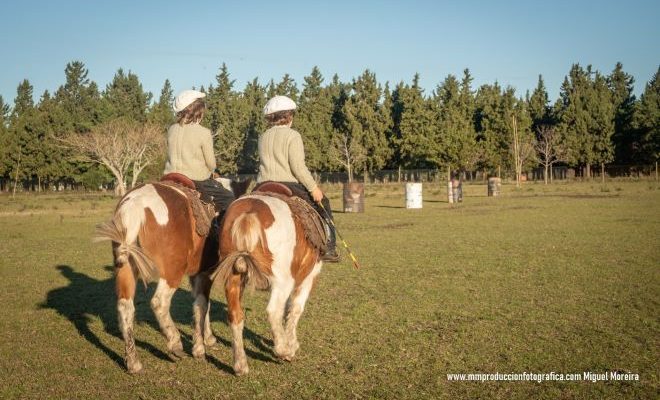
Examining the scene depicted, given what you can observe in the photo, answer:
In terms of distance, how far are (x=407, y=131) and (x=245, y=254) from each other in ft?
229

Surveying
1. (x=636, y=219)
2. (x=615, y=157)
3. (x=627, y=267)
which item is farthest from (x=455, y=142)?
(x=627, y=267)

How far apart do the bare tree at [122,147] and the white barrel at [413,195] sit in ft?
116

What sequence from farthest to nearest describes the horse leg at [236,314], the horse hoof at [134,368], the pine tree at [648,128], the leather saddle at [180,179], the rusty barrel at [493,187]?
the pine tree at [648,128] → the rusty barrel at [493,187] → the leather saddle at [180,179] → the horse hoof at [134,368] → the horse leg at [236,314]

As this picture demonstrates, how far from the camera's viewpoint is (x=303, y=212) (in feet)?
20.3

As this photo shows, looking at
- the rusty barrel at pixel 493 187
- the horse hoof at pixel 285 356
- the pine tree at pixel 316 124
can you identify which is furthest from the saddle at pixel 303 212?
the pine tree at pixel 316 124

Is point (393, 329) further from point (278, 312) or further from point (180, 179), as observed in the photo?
point (180, 179)

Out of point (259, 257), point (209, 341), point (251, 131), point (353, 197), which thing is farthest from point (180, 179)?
point (251, 131)

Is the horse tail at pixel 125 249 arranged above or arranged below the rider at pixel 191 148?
below

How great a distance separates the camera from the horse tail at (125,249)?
5.72 meters

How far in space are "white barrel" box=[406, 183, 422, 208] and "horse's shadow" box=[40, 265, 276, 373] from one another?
753 inches

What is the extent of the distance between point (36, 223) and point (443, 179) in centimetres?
5296

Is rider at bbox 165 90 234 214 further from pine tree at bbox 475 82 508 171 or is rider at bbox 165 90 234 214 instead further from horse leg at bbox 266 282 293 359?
pine tree at bbox 475 82 508 171

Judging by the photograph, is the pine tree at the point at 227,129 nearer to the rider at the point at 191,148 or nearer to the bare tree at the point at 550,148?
the bare tree at the point at 550,148

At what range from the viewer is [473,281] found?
33.6 ft
